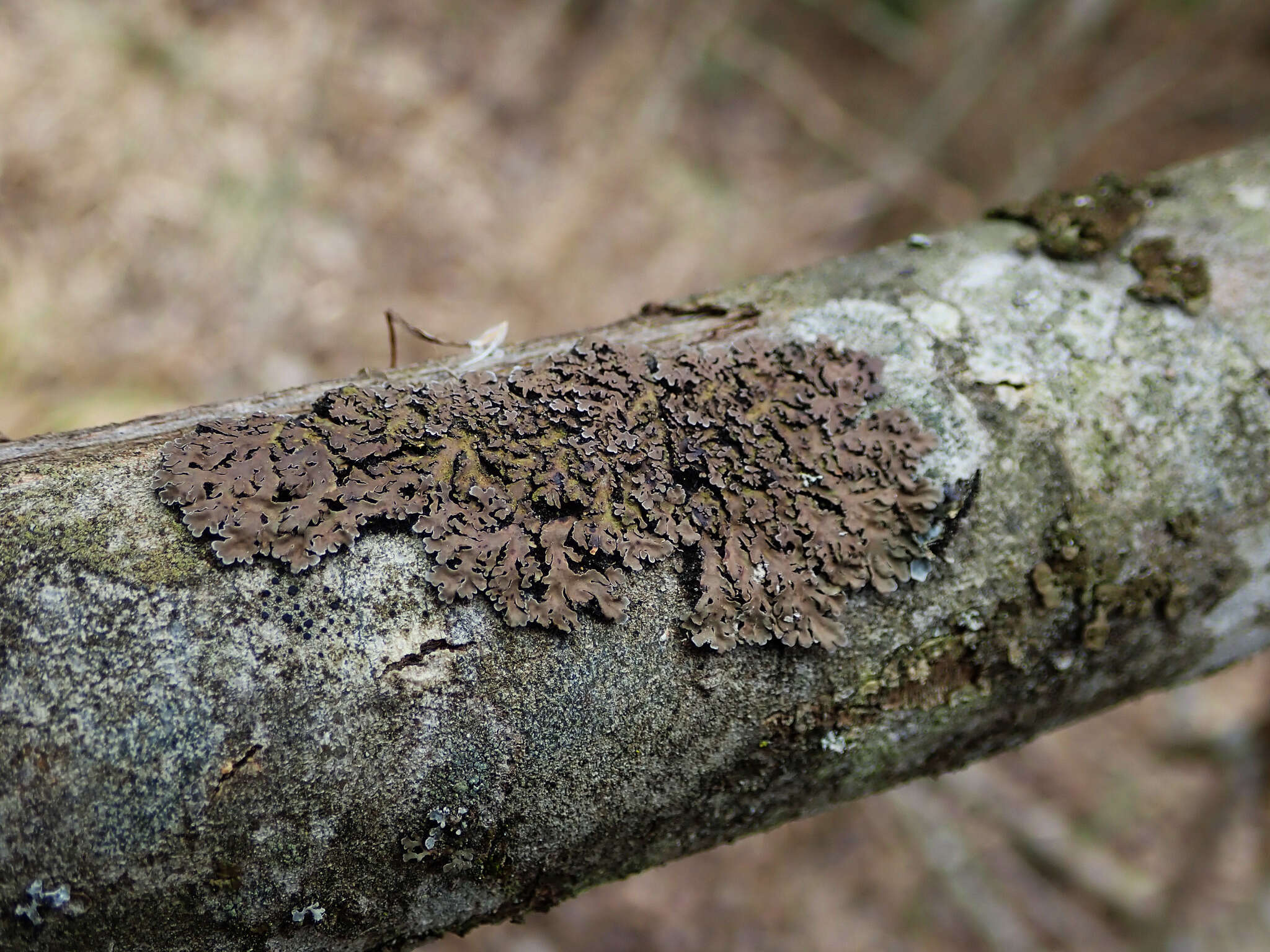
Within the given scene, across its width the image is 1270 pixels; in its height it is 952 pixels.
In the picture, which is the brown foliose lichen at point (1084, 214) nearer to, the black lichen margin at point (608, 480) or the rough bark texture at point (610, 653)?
the rough bark texture at point (610, 653)

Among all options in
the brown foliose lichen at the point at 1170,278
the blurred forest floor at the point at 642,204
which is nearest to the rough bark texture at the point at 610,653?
the brown foliose lichen at the point at 1170,278

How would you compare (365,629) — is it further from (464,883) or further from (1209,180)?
(1209,180)

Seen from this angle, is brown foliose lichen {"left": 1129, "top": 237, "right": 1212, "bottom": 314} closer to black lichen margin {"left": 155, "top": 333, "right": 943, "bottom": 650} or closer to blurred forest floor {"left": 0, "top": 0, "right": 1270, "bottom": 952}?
black lichen margin {"left": 155, "top": 333, "right": 943, "bottom": 650}

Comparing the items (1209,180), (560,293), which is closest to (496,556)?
(1209,180)

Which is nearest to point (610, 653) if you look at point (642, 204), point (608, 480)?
point (608, 480)

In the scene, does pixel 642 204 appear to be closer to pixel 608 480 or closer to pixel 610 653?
pixel 608 480

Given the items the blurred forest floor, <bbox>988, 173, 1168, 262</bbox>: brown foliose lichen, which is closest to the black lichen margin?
<bbox>988, 173, 1168, 262</bbox>: brown foliose lichen

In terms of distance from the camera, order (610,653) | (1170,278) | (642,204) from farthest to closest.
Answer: (642,204), (1170,278), (610,653)
